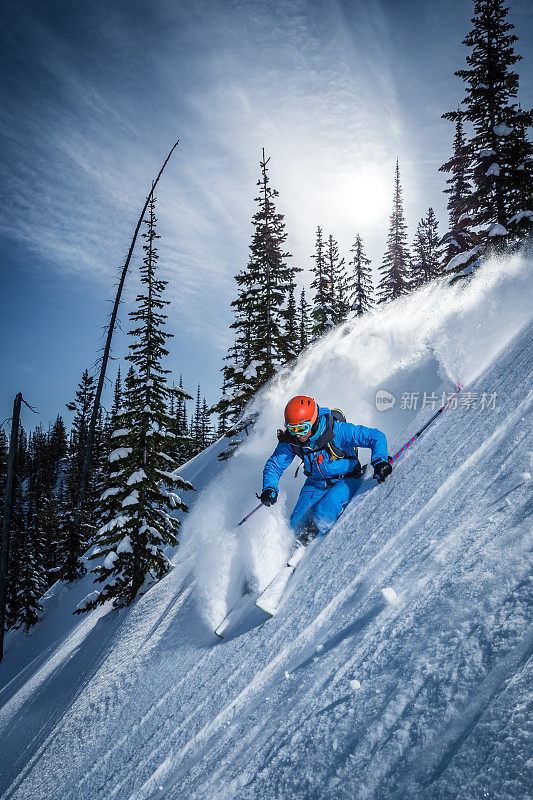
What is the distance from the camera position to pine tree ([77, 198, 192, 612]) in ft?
34.0

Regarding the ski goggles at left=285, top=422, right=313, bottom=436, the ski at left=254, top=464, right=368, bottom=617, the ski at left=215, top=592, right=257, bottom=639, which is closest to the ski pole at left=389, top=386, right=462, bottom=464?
the ski goggles at left=285, top=422, right=313, bottom=436

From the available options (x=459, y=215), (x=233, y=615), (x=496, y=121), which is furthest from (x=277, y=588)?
(x=459, y=215)

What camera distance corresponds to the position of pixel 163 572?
34.1ft

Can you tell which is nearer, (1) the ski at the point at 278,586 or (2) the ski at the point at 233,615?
(1) the ski at the point at 278,586

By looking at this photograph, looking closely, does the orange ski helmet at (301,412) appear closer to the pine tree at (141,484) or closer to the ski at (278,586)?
the ski at (278,586)

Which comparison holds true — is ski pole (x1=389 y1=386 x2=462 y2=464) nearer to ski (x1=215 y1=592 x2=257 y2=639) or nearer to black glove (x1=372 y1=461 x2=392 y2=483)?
black glove (x1=372 y1=461 x2=392 y2=483)

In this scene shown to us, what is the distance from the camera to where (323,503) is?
16.5 feet

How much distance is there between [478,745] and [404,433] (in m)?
4.48

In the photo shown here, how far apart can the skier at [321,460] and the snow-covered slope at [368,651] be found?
13.0 inches

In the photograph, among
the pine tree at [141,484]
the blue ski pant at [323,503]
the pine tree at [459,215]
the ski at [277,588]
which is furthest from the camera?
the pine tree at [459,215]

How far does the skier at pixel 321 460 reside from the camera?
501cm

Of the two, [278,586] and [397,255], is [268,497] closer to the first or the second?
[278,586]

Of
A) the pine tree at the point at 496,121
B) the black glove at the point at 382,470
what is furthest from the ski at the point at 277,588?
the pine tree at the point at 496,121

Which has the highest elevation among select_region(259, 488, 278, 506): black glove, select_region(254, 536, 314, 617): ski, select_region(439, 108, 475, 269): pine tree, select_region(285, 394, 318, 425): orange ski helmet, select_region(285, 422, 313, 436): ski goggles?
select_region(439, 108, 475, 269): pine tree
